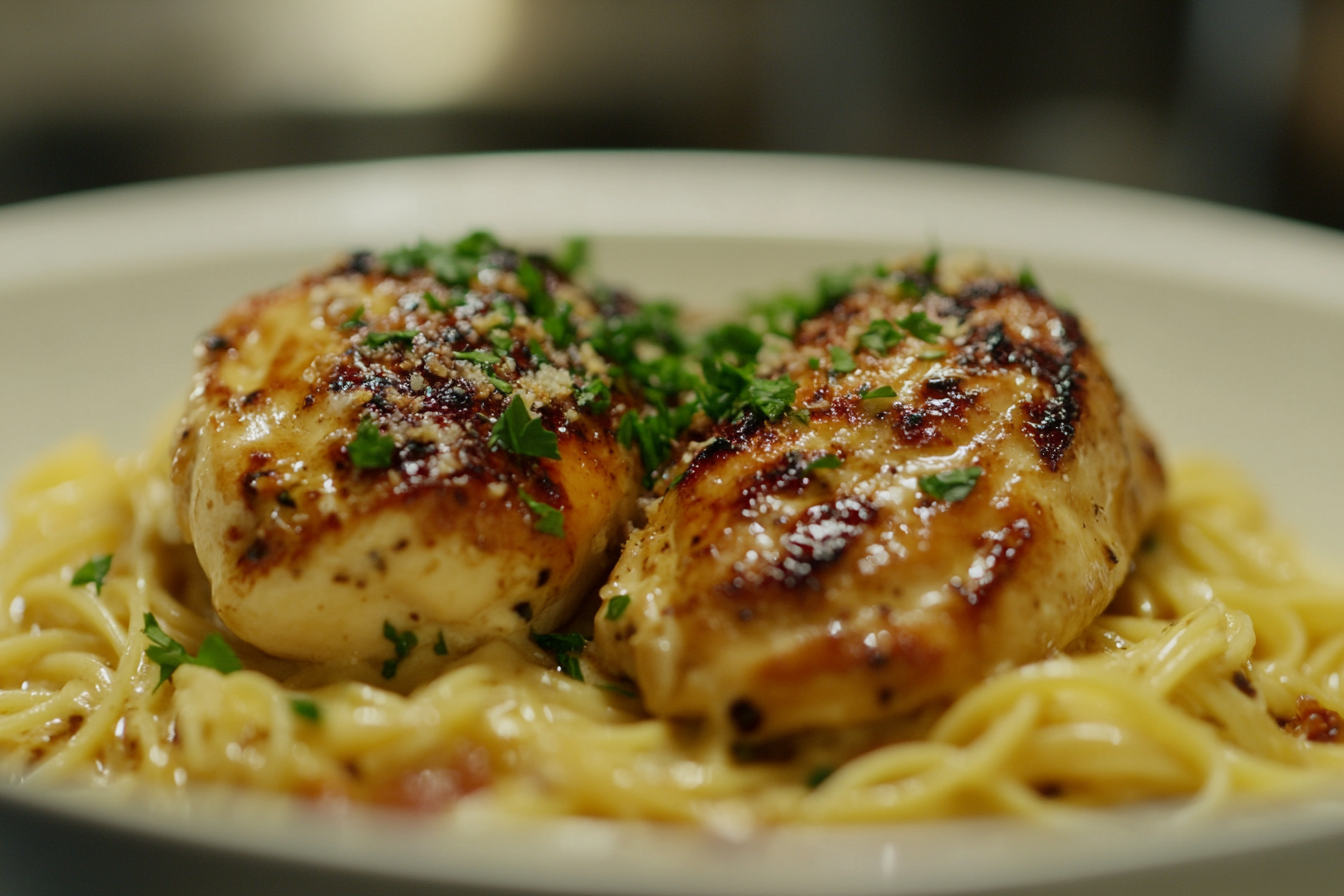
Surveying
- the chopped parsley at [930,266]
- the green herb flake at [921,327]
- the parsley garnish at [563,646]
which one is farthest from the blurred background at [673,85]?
the parsley garnish at [563,646]

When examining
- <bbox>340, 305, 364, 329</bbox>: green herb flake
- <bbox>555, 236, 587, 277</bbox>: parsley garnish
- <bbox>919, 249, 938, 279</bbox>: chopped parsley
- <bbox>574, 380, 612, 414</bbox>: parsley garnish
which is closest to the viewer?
<bbox>574, 380, 612, 414</bbox>: parsley garnish

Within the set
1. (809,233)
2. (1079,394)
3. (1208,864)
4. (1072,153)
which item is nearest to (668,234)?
(809,233)

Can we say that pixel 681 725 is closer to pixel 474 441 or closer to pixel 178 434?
pixel 474 441

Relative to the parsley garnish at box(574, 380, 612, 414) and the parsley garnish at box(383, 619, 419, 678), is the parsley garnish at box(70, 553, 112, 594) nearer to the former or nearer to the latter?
the parsley garnish at box(383, 619, 419, 678)

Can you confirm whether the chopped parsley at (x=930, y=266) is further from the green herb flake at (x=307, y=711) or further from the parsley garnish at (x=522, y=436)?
the green herb flake at (x=307, y=711)

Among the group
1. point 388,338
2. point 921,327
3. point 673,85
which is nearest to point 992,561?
point 921,327

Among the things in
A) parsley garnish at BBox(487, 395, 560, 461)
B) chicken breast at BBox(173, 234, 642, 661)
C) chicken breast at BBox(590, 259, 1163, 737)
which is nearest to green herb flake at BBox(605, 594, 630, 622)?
chicken breast at BBox(590, 259, 1163, 737)

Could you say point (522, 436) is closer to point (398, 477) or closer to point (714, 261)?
point (398, 477)
